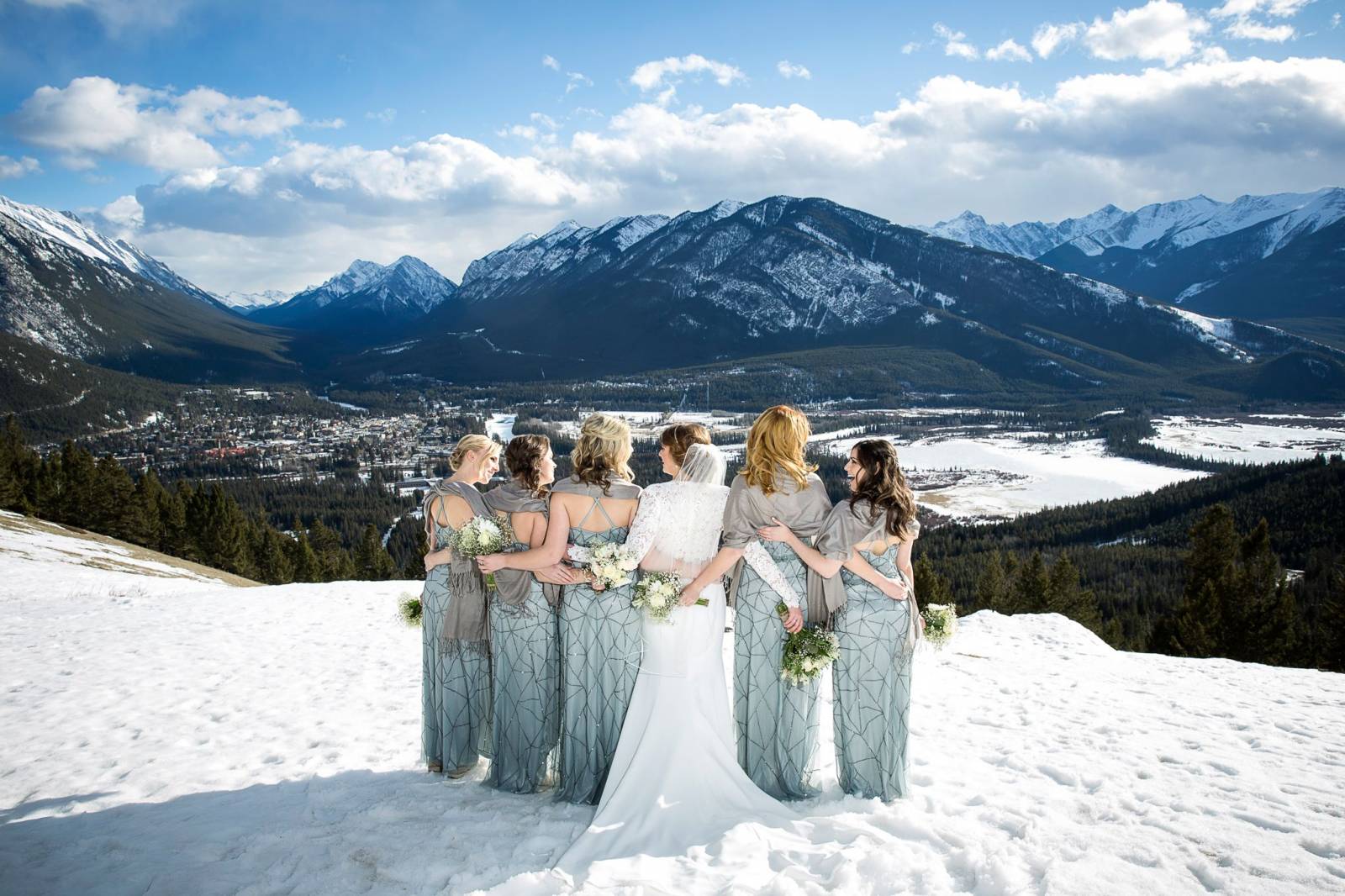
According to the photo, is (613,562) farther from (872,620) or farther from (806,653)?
(872,620)

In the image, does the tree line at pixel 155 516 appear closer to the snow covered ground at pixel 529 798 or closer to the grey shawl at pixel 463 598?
the snow covered ground at pixel 529 798

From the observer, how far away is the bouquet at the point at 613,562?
523cm

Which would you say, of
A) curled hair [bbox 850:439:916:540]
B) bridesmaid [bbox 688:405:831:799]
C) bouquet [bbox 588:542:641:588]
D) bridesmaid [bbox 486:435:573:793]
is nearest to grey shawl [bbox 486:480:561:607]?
bridesmaid [bbox 486:435:573:793]

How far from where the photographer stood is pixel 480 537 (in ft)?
18.3

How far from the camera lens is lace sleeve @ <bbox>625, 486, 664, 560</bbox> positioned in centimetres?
536

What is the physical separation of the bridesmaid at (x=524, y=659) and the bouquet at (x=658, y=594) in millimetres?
821

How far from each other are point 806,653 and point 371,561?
51.8m

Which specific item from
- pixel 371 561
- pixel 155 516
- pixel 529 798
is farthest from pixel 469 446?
pixel 155 516

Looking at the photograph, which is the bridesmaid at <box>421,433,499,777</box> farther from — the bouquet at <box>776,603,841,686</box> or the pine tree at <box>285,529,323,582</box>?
the pine tree at <box>285,529,323,582</box>

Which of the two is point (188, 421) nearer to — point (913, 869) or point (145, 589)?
point (145, 589)

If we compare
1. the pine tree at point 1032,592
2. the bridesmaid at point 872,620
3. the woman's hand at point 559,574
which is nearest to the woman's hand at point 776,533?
the bridesmaid at point 872,620

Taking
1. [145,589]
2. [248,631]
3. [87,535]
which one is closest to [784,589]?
[248,631]

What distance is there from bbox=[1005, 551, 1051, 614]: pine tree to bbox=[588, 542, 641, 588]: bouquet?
132 feet

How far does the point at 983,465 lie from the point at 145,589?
493 feet
